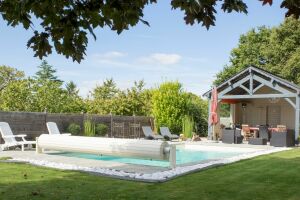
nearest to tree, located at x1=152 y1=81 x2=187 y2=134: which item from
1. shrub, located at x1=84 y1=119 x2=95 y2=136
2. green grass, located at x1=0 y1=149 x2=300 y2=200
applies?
shrub, located at x1=84 y1=119 x2=95 y2=136

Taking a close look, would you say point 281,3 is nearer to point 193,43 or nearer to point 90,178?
point 90,178

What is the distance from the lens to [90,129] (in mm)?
21422

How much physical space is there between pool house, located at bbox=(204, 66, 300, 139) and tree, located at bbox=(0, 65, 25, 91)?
34018 millimetres

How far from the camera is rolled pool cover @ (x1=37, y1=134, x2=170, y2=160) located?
10.2 meters

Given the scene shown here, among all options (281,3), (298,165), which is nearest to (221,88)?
(298,165)

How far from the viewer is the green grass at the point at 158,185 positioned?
22.7 ft

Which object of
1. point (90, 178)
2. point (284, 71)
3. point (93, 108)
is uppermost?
point (284, 71)

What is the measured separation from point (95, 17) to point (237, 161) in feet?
28.0

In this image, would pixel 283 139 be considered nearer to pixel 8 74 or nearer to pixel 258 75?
pixel 258 75

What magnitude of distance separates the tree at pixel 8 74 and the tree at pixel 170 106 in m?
31.3

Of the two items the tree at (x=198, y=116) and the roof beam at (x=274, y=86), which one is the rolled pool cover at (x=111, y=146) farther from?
the tree at (x=198, y=116)

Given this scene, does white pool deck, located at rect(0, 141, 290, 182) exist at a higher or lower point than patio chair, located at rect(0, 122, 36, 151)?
lower

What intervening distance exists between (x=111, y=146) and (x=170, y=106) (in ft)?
45.0

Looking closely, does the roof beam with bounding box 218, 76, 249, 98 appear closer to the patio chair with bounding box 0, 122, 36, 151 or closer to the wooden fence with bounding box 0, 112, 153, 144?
the wooden fence with bounding box 0, 112, 153, 144
